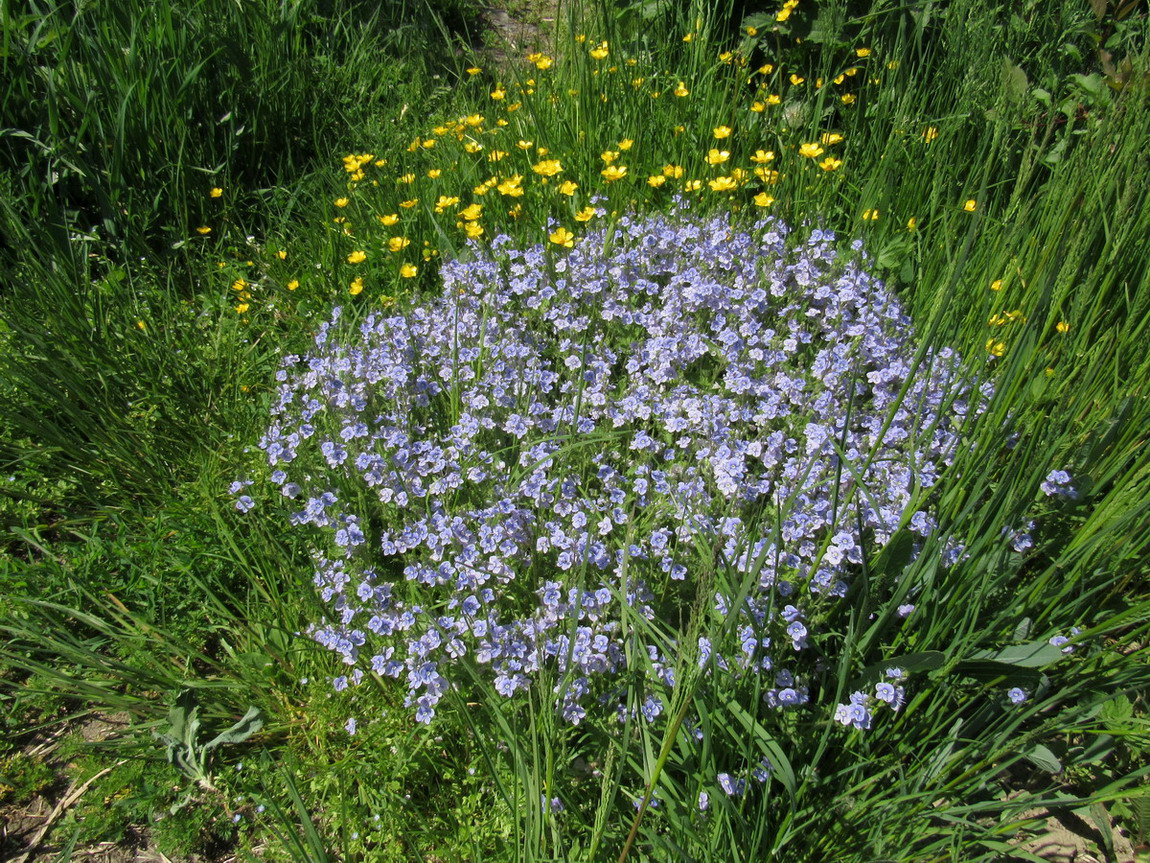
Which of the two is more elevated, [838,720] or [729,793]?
[838,720]

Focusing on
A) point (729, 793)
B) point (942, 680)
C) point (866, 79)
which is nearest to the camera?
point (729, 793)

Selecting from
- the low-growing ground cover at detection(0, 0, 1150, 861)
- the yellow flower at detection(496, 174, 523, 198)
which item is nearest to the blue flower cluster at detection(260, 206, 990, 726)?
the low-growing ground cover at detection(0, 0, 1150, 861)

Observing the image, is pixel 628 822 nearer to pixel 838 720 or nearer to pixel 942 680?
pixel 838 720

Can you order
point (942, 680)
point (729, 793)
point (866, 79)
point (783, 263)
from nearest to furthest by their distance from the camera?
point (729, 793) < point (942, 680) < point (783, 263) < point (866, 79)

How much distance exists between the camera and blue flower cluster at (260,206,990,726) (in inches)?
89.0

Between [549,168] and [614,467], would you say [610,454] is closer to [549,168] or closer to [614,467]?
[614,467]

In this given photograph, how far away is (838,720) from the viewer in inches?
79.7

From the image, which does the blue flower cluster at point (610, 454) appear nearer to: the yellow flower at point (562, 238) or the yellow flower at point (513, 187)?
the yellow flower at point (562, 238)

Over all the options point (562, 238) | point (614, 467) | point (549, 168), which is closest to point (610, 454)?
point (614, 467)

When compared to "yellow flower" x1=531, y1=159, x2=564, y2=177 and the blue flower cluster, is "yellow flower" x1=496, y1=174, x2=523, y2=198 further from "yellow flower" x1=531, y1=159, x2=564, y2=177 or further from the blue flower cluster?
the blue flower cluster

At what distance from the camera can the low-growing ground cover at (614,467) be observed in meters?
2.12

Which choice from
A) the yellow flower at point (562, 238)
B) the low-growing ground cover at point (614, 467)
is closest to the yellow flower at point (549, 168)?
the low-growing ground cover at point (614, 467)

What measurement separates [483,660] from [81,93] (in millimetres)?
3252

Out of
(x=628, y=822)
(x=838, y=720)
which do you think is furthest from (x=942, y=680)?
(x=628, y=822)
